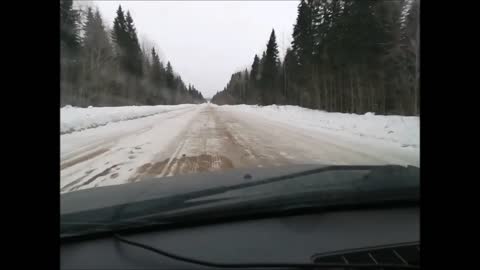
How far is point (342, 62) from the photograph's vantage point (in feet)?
99.6

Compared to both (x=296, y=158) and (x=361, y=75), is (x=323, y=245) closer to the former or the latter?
(x=296, y=158)

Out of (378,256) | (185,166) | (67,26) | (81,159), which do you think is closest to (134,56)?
(81,159)

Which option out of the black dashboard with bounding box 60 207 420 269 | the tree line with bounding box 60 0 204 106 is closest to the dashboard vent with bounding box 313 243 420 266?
the black dashboard with bounding box 60 207 420 269

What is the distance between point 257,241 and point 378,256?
635 millimetres

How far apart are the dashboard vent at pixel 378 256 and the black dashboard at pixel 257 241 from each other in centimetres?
4

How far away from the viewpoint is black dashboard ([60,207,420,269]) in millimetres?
1536

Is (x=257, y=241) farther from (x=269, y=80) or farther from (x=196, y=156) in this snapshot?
(x=269, y=80)

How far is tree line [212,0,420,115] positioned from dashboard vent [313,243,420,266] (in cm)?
1389

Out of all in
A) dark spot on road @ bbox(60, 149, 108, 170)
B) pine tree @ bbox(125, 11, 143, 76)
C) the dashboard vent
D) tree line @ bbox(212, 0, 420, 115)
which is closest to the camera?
the dashboard vent

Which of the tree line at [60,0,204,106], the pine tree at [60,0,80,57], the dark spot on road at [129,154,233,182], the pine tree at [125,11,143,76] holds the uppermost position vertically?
the pine tree at [125,11,143,76]

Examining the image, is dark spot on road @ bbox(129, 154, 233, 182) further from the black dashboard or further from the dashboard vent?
the dashboard vent

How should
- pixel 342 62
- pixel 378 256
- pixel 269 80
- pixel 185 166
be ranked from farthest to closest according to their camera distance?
pixel 269 80 < pixel 342 62 < pixel 185 166 < pixel 378 256

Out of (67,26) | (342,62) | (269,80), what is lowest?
(67,26)
